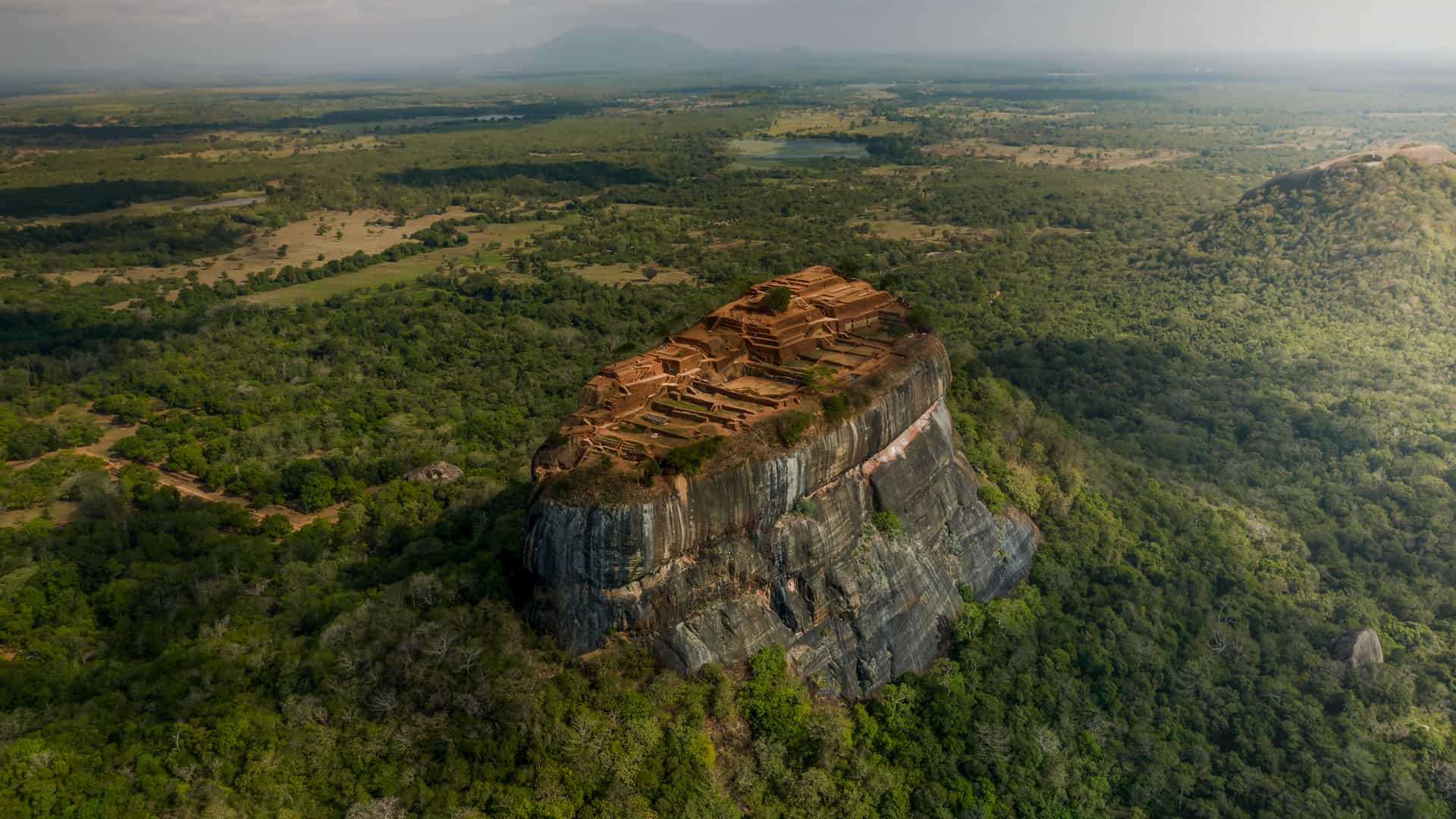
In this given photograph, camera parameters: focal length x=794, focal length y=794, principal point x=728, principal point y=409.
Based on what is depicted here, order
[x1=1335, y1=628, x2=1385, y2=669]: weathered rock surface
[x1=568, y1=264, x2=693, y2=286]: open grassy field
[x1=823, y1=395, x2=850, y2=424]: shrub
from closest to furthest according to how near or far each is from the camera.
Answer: [x1=823, y1=395, x2=850, y2=424]: shrub, [x1=1335, y1=628, x2=1385, y2=669]: weathered rock surface, [x1=568, y1=264, x2=693, y2=286]: open grassy field

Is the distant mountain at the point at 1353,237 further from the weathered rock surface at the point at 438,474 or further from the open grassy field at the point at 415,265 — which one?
the open grassy field at the point at 415,265

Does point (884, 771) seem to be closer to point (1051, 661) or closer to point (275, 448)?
point (1051, 661)

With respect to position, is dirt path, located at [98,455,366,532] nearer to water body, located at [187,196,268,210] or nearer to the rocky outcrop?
the rocky outcrop

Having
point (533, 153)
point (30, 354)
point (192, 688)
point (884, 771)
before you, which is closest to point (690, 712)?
point (884, 771)

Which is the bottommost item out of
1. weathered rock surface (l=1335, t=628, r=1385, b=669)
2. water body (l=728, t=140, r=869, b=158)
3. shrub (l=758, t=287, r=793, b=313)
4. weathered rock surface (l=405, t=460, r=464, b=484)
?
weathered rock surface (l=1335, t=628, r=1385, b=669)

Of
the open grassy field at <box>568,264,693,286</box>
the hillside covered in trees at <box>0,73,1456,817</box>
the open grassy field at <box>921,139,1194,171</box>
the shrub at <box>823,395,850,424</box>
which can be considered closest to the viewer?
the hillside covered in trees at <box>0,73,1456,817</box>

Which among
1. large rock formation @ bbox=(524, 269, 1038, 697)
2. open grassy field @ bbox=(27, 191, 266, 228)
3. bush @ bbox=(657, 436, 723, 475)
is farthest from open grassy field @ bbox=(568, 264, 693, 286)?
open grassy field @ bbox=(27, 191, 266, 228)

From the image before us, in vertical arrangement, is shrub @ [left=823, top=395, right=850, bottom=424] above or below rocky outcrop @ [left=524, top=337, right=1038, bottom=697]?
above

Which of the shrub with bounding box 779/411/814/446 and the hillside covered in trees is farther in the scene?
the shrub with bounding box 779/411/814/446
